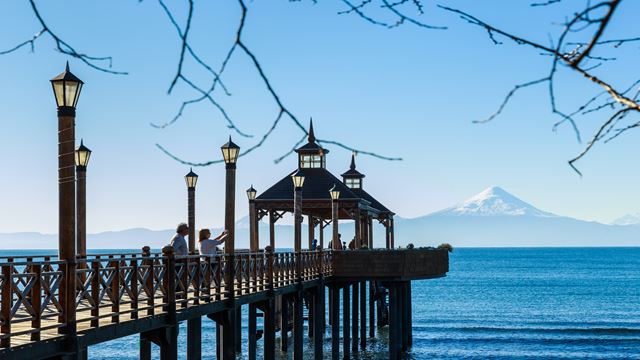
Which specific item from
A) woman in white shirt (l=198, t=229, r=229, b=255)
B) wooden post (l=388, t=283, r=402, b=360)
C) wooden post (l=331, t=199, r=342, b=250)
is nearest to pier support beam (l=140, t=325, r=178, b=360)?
woman in white shirt (l=198, t=229, r=229, b=255)

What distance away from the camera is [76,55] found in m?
3.52

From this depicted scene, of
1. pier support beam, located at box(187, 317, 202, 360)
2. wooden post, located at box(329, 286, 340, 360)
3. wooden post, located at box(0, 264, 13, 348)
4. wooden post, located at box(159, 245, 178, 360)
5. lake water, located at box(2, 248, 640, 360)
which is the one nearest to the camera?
wooden post, located at box(0, 264, 13, 348)

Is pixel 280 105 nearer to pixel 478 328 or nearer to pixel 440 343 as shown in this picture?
pixel 440 343

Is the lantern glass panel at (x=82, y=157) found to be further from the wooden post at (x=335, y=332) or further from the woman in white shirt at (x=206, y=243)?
the wooden post at (x=335, y=332)

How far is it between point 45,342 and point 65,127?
2.74 metres

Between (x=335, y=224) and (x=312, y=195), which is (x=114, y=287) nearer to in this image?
(x=335, y=224)

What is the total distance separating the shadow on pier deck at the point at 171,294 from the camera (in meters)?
11.1

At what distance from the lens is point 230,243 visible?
20.2 metres

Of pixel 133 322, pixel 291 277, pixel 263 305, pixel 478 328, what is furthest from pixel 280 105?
pixel 478 328

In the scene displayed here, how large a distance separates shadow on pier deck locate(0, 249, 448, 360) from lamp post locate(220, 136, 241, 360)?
0.04 meters

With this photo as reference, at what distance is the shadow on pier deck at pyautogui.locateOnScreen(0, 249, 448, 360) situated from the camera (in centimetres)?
1113

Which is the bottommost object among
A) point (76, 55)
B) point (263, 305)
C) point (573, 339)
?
point (573, 339)

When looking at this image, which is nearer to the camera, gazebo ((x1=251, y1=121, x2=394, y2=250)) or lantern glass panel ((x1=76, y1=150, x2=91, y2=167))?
lantern glass panel ((x1=76, y1=150, x2=91, y2=167))

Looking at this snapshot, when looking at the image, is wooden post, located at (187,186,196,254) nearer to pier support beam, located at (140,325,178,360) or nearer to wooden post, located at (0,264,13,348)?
pier support beam, located at (140,325,178,360)
